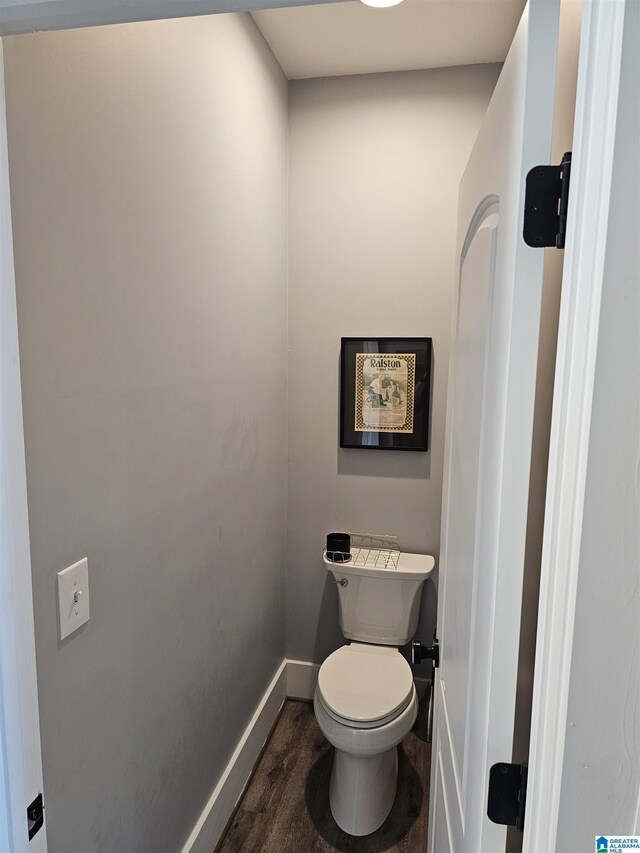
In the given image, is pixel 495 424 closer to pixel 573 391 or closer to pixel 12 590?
pixel 573 391

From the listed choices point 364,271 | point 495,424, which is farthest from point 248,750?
point 364,271

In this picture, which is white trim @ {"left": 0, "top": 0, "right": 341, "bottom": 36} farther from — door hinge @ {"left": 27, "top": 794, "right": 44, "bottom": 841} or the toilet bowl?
the toilet bowl

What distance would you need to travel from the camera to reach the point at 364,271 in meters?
2.38

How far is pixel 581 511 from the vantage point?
531mm

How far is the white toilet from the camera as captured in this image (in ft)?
5.98

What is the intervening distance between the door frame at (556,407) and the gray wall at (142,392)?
17cm

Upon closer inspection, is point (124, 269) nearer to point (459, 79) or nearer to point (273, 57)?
point (273, 57)

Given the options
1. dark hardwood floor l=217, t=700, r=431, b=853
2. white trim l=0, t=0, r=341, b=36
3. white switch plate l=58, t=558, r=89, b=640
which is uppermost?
white trim l=0, t=0, r=341, b=36

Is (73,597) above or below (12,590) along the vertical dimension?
below

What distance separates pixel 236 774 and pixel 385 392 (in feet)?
5.22

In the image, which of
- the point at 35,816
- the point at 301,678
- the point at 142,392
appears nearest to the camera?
the point at 35,816

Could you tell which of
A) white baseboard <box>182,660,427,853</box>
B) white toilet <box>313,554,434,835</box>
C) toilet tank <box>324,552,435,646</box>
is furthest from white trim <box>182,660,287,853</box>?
toilet tank <box>324,552,435,646</box>

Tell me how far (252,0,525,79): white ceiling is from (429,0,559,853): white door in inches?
47.2

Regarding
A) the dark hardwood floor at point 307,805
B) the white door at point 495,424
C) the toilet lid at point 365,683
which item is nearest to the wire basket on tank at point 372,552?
the toilet lid at point 365,683
